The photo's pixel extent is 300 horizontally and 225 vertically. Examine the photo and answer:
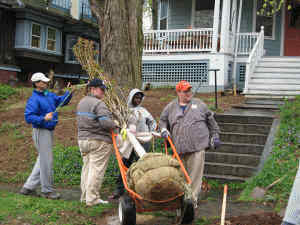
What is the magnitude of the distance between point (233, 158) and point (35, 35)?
18.9m

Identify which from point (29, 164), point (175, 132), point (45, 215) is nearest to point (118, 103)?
point (175, 132)

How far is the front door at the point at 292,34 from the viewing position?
722 inches

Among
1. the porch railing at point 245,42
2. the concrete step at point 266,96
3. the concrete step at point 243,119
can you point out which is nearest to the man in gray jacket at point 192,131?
the concrete step at point 243,119

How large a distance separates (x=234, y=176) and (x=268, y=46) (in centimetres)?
1193

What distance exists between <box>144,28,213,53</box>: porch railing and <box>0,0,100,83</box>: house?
330 inches

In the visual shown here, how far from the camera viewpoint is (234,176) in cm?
817

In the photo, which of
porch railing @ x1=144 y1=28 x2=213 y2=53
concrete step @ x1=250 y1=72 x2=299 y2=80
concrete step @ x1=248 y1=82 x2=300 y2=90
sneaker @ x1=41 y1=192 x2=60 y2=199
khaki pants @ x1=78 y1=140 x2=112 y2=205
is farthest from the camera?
porch railing @ x1=144 y1=28 x2=213 y2=53

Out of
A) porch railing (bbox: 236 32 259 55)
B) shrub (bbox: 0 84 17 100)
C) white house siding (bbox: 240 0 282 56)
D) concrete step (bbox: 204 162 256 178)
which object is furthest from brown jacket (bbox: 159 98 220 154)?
white house siding (bbox: 240 0 282 56)

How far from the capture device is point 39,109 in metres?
6.59

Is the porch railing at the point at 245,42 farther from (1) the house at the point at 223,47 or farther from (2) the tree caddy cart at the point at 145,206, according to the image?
(2) the tree caddy cart at the point at 145,206

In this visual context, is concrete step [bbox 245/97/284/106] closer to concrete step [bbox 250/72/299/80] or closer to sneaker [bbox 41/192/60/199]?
concrete step [bbox 250/72/299/80]

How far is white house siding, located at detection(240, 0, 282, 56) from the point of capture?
1852 cm

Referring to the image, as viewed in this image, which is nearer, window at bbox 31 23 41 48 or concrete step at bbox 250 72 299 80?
concrete step at bbox 250 72 299 80

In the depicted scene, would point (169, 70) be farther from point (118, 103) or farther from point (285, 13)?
point (118, 103)
